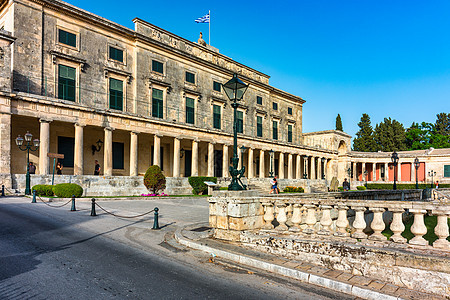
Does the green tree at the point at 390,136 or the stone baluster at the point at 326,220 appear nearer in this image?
the stone baluster at the point at 326,220

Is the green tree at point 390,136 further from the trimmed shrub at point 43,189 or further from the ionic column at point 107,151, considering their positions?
the trimmed shrub at point 43,189

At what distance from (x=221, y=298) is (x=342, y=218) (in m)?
3.39

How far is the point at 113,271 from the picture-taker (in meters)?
5.56

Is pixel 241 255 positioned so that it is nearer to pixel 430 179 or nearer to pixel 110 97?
pixel 110 97

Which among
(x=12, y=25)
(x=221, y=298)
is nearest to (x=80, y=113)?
(x=12, y=25)

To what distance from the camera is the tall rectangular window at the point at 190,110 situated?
32.1 metres

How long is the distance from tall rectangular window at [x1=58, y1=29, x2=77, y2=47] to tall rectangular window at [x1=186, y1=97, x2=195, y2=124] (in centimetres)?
1209

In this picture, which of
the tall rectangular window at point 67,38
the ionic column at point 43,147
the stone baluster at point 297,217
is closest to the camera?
the stone baluster at point 297,217

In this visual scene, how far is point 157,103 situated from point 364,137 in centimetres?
5650

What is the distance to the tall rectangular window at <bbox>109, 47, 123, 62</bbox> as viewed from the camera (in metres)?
26.5

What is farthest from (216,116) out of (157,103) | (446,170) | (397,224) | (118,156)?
(446,170)

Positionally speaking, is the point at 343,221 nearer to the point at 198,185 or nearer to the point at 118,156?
the point at 198,185

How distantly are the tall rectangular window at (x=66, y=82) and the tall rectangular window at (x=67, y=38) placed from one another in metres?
2.05

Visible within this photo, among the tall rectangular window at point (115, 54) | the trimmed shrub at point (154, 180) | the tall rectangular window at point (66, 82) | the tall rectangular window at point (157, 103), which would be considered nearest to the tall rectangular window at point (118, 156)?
the tall rectangular window at point (157, 103)
